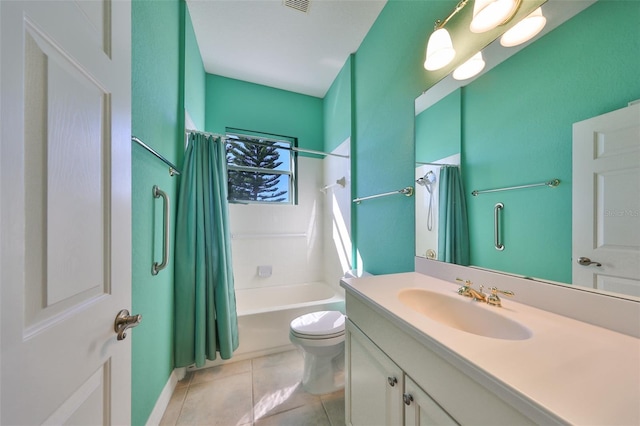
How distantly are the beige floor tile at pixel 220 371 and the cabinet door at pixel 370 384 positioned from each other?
3.39 ft

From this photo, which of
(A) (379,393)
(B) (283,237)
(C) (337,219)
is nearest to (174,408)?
(A) (379,393)

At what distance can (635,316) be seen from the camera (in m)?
0.60

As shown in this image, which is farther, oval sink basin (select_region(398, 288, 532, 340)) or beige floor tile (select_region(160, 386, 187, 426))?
beige floor tile (select_region(160, 386, 187, 426))

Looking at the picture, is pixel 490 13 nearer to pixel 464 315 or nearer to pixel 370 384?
pixel 464 315

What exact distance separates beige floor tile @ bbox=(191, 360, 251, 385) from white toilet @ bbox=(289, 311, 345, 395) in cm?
54

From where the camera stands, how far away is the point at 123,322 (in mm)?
621

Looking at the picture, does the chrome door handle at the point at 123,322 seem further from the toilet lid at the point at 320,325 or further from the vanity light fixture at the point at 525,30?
the vanity light fixture at the point at 525,30

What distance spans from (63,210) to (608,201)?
1.39 metres

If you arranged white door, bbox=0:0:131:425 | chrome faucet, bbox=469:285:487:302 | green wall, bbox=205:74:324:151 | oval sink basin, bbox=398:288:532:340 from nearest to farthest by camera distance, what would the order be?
white door, bbox=0:0:131:425, oval sink basin, bbox=398:288:532:340, chrome faucet, bbox=469:285:487:302, green wall, bbox=205:74:324:151

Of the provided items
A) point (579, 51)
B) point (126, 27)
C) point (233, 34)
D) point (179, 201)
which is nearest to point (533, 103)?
point (579, 51)

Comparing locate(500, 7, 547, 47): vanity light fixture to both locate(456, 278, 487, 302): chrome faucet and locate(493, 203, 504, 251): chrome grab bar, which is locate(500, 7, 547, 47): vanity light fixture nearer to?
locate(493, 203, 504, 251): chrome grab bar

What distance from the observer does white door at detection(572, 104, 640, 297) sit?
0.60m

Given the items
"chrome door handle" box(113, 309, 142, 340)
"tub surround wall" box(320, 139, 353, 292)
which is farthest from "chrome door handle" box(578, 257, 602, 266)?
"tub surround wall" box(320, 139, 353, 292)

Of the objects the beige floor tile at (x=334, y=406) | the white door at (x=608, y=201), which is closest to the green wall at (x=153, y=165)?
the beige floor tile at (x=334, y=406)
